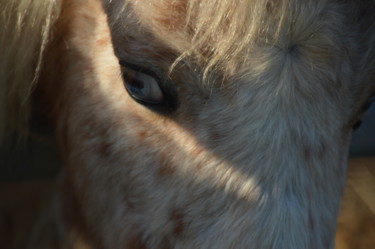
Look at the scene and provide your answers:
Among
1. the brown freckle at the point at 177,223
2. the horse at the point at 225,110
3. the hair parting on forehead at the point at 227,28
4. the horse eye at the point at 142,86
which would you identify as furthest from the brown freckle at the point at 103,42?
the brown freckle at the point at 177,223

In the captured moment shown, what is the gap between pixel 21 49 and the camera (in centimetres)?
166

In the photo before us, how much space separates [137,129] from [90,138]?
17cm

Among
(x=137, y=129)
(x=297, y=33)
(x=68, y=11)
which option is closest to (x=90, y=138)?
(x=137, y=129)

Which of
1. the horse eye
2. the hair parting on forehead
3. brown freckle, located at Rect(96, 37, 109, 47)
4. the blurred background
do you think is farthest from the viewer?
the blurred background

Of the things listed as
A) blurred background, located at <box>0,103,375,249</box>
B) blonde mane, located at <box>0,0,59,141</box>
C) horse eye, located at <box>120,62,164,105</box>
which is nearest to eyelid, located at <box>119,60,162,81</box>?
horse eye, located at <box>120,62,164,105</box>

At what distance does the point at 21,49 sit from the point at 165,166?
445 millimetres

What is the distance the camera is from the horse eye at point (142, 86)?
142 cm

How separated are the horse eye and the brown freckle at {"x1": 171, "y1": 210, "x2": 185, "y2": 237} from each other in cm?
21

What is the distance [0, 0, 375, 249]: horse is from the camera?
52.2 inches

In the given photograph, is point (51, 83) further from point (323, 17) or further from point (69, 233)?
point (323, 17)

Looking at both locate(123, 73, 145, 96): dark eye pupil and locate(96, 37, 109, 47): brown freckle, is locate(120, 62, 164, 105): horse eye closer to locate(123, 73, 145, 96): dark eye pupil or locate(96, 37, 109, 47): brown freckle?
locate(123, 73, 145, 96): dark eye pupil

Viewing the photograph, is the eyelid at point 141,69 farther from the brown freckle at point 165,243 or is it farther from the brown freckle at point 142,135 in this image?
the brown freckle at point 165,243

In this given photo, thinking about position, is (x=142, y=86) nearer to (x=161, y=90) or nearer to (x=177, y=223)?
(x=161, y=90)

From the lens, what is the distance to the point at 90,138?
163cm
